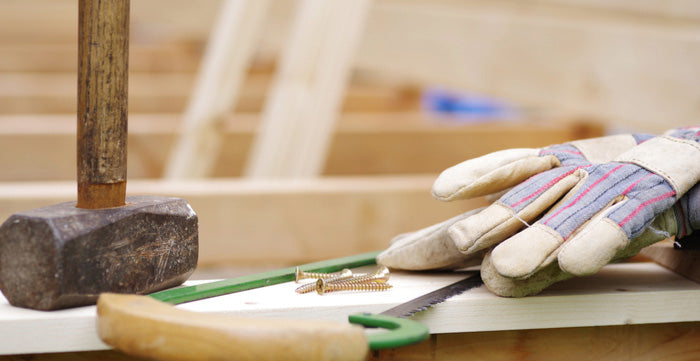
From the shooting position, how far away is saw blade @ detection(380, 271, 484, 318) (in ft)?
2.58

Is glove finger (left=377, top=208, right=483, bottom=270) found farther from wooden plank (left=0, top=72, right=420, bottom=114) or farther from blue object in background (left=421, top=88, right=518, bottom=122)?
blue object in background (left=421, top=88, right=518, bottom=122)

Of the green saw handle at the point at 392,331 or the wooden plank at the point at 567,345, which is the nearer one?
the green saw handle at the point at 392,331

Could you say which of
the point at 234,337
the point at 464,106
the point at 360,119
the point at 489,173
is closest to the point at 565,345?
the point at 489,173

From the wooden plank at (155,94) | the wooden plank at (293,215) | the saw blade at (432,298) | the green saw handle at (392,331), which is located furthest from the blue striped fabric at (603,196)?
the wooden plank at (155,94)

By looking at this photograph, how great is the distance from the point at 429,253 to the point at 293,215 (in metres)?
0.85

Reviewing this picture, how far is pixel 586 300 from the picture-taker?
85 centimetres

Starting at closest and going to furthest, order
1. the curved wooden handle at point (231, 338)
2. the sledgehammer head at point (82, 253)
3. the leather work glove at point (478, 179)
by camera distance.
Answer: the curved wooden handle at point (231, 338) < the sledgehammer head at point (82, 253) < the leather work glove at point (478, 179)

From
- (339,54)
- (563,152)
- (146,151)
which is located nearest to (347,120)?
(146,151)

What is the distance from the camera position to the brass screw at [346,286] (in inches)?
34.0

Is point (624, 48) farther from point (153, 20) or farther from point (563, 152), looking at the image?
point (153, 20)

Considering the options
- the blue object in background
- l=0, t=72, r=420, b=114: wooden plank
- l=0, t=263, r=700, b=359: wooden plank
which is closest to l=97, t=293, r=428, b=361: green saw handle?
l=0, t=263, r=700, b=359: wooden plank

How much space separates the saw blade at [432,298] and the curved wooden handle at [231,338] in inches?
5.1

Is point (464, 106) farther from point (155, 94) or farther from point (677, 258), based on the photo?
point (677, 258)

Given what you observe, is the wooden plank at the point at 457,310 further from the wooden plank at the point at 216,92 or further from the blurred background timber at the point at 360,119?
the wooden plank at the point at 216,92
